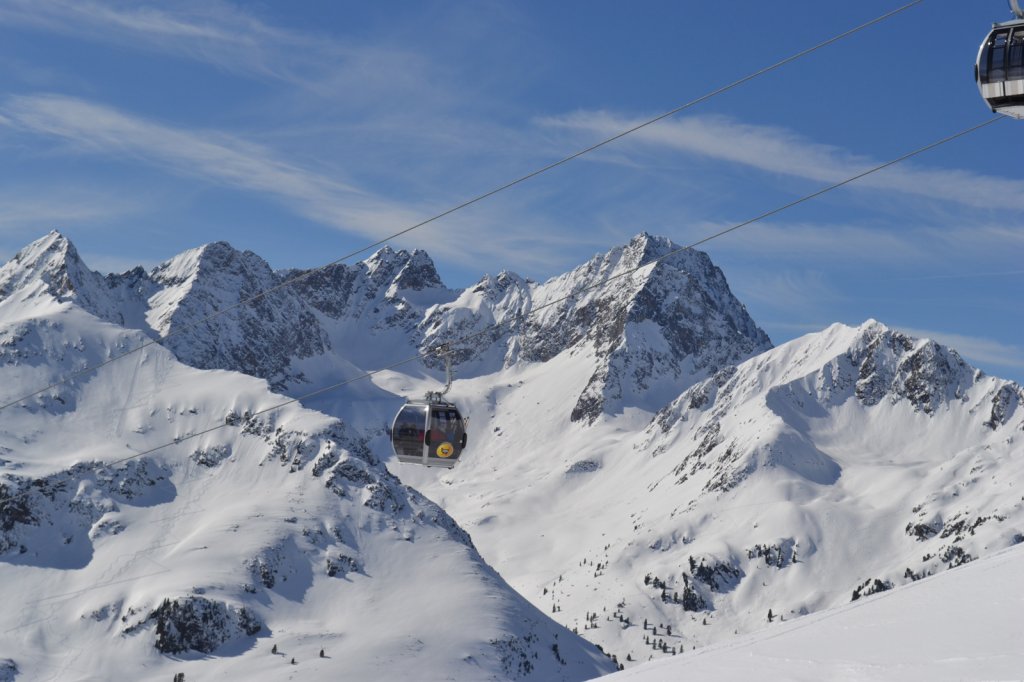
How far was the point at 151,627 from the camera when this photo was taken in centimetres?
18788

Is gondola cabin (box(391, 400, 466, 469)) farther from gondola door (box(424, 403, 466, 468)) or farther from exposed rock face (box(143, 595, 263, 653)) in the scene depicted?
exposed rock face (box(143, 595, 263, 653))

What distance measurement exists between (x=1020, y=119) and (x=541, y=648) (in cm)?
17585

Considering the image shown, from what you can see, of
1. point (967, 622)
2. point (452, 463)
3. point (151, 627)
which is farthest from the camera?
point (151, 627)

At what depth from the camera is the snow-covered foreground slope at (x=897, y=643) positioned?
17.5 meters

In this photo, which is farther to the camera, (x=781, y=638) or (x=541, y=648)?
(x=541, y=648)

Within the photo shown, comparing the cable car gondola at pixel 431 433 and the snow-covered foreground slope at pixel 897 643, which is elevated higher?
the cable car gondola at pixel 431 433

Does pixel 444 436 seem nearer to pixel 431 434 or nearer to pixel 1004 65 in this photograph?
pixel 431 434

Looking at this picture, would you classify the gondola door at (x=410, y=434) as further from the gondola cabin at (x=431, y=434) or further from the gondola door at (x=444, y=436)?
the gondola door at (x=444, y=436)

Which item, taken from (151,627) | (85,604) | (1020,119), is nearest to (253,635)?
(151,627)

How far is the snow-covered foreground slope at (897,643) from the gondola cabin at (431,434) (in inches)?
816

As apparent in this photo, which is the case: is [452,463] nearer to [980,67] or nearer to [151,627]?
[980,67]

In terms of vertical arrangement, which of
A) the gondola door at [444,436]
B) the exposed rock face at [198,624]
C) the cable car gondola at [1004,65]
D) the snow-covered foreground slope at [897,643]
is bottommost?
the exposed rock face at [198,624]

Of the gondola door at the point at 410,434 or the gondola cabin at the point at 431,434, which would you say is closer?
the gondola cabin at the point at 431,434

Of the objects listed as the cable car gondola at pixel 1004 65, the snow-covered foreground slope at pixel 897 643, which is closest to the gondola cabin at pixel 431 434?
the snow-covered foreground slope at pixel 897 643
